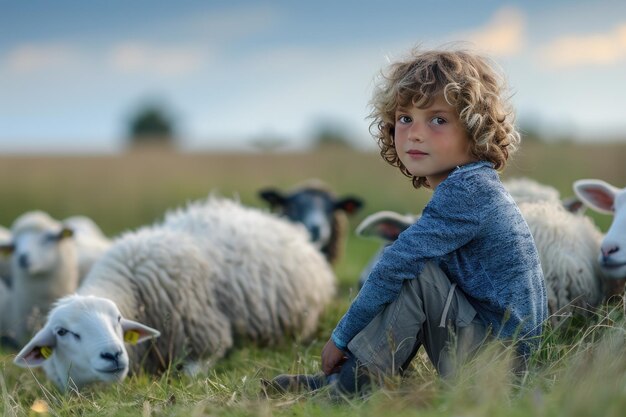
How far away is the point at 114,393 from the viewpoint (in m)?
4.16

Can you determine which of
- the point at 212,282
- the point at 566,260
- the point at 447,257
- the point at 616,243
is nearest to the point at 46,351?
the point at 212,282

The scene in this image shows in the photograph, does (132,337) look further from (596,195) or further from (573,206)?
(573,206)

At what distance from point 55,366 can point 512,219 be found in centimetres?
261

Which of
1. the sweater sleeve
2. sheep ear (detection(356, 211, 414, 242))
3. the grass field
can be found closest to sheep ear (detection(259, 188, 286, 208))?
the grass field

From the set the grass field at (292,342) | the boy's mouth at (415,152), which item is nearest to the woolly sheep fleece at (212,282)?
the grass field at (292,342)

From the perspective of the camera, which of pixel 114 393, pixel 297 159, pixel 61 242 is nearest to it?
pixel 114 393

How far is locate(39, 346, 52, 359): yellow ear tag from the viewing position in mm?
4520

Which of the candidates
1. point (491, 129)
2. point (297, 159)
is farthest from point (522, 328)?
point (297, 159)

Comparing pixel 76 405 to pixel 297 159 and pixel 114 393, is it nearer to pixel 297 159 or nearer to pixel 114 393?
pixel 114 393

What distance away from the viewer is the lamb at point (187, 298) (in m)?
4.45

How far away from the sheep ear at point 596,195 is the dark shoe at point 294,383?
7.42 feet

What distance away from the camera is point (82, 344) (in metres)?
4.38

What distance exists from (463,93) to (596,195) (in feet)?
6.24

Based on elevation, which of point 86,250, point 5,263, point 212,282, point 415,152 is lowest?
point 5,263
